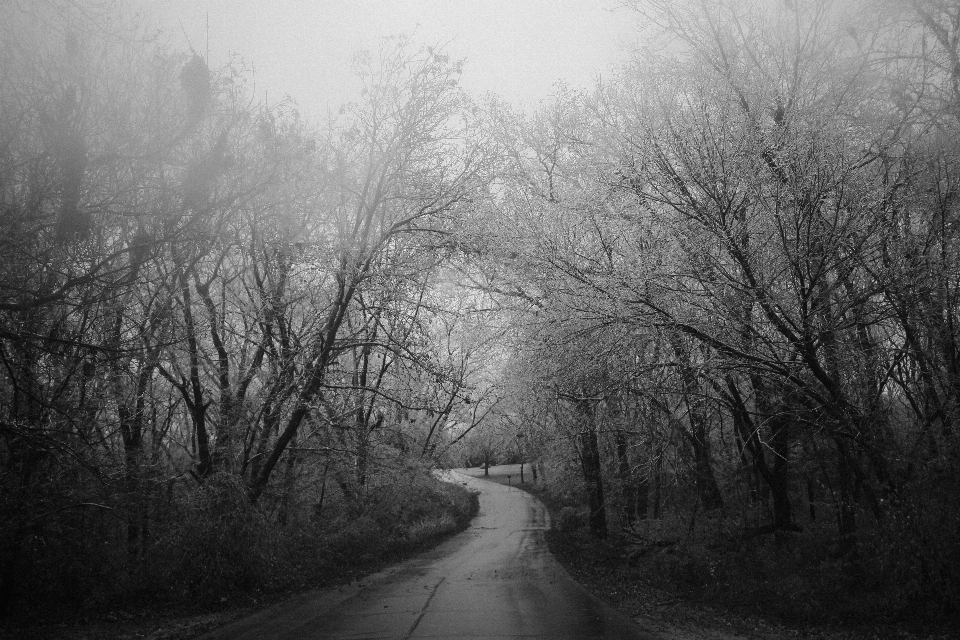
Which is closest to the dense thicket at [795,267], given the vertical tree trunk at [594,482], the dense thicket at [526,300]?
the dense thicket at [526,300]

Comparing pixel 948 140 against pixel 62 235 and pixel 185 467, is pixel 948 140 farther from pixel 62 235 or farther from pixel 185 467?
pixel 185 467

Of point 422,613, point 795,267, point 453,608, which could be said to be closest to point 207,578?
point 422,613

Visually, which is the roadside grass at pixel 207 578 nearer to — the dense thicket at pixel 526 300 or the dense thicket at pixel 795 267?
the dense thicket at pixel 526 300

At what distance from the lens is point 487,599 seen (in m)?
10.2

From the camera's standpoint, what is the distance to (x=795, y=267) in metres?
6.88

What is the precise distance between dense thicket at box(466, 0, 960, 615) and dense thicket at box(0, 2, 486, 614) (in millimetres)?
3528

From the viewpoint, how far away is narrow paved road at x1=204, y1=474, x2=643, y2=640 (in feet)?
26.1

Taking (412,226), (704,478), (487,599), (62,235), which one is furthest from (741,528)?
(62,235)

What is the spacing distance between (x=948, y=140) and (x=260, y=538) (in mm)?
13428

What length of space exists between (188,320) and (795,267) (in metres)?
10.4

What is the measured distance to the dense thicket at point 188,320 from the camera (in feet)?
19.3

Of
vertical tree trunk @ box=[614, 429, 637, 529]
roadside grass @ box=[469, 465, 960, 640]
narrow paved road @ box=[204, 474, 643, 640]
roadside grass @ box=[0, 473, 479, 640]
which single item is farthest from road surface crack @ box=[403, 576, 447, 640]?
vertical tree trunk @ box=[614, 429, 637, 529]

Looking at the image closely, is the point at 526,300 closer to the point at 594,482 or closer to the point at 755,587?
the point at 755,587

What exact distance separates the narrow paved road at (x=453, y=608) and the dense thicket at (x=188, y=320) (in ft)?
6.66
